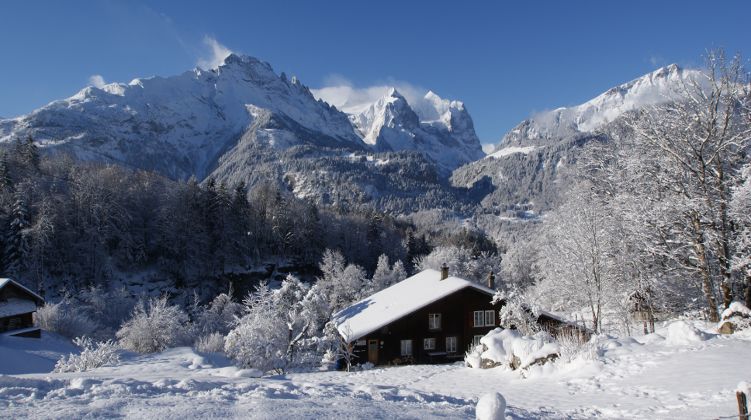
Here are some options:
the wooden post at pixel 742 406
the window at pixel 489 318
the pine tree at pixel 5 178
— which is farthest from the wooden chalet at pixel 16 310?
the wooden post at pixel 742 406

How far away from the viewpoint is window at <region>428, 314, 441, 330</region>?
3616cm

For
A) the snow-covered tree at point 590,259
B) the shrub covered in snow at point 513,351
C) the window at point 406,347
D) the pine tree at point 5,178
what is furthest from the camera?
the pine tree at point 5,178

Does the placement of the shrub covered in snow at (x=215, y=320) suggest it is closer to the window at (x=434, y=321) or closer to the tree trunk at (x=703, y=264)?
the window at (x=434, y=321)

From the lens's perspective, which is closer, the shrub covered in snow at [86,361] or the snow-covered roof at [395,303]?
the shrub covered in snow at [86,361]

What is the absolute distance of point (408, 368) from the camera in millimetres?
26594

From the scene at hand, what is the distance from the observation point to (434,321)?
36.3m

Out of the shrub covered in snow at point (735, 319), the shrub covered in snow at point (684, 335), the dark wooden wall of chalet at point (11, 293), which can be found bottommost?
the shrub covered in snow at point (684, 335)

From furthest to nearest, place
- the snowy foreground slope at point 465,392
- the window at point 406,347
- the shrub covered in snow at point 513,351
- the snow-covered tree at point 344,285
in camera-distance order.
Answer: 1. the snow-covered tree at point 344,285
2. the window at point 406,347
3. the shrub covered in snow at point 513,351
4. the snowy foreground slope at point 465,392

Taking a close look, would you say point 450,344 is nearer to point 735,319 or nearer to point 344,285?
point 735,319

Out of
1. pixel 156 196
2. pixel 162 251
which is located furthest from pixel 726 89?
pixel 156 196

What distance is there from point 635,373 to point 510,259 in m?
71.3

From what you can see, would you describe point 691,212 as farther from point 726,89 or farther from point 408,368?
point 408,368

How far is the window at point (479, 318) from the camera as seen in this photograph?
3712cm

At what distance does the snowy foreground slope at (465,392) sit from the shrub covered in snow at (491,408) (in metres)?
2.55
